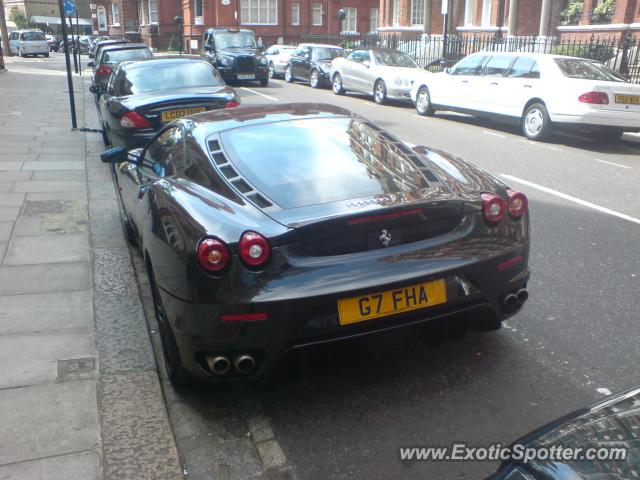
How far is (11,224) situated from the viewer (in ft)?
21.6

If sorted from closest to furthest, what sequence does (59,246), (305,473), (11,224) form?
(305,473) → (59,246) → (11,224)

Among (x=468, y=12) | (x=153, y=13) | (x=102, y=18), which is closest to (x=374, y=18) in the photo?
(x=153, y=13)

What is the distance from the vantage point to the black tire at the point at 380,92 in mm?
18422

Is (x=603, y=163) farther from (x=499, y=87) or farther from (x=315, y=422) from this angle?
(x=315, y=422)

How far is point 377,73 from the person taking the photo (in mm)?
18781

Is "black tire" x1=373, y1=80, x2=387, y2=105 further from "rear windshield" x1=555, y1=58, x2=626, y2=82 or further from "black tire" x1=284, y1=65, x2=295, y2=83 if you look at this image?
"black tire" x1=284, y1=65, x2=295, y2=83

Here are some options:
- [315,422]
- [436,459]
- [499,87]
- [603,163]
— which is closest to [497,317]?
[436,459]

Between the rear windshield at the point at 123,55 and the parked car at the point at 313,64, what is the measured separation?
6.70m

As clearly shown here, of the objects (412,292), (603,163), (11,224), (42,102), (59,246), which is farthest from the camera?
(42,102)

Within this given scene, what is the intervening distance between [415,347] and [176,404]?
1.45m

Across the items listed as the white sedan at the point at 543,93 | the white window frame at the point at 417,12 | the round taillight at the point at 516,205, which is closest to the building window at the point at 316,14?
the white window frame at the point at 417,12

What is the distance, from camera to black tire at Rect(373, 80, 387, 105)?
60.4 feet

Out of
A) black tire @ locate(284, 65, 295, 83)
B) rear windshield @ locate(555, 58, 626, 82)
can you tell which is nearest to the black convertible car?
rear windshield @ locate(555, 58, 626, 82)

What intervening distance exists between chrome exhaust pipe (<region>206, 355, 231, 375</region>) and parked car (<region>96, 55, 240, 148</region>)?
6125mm
